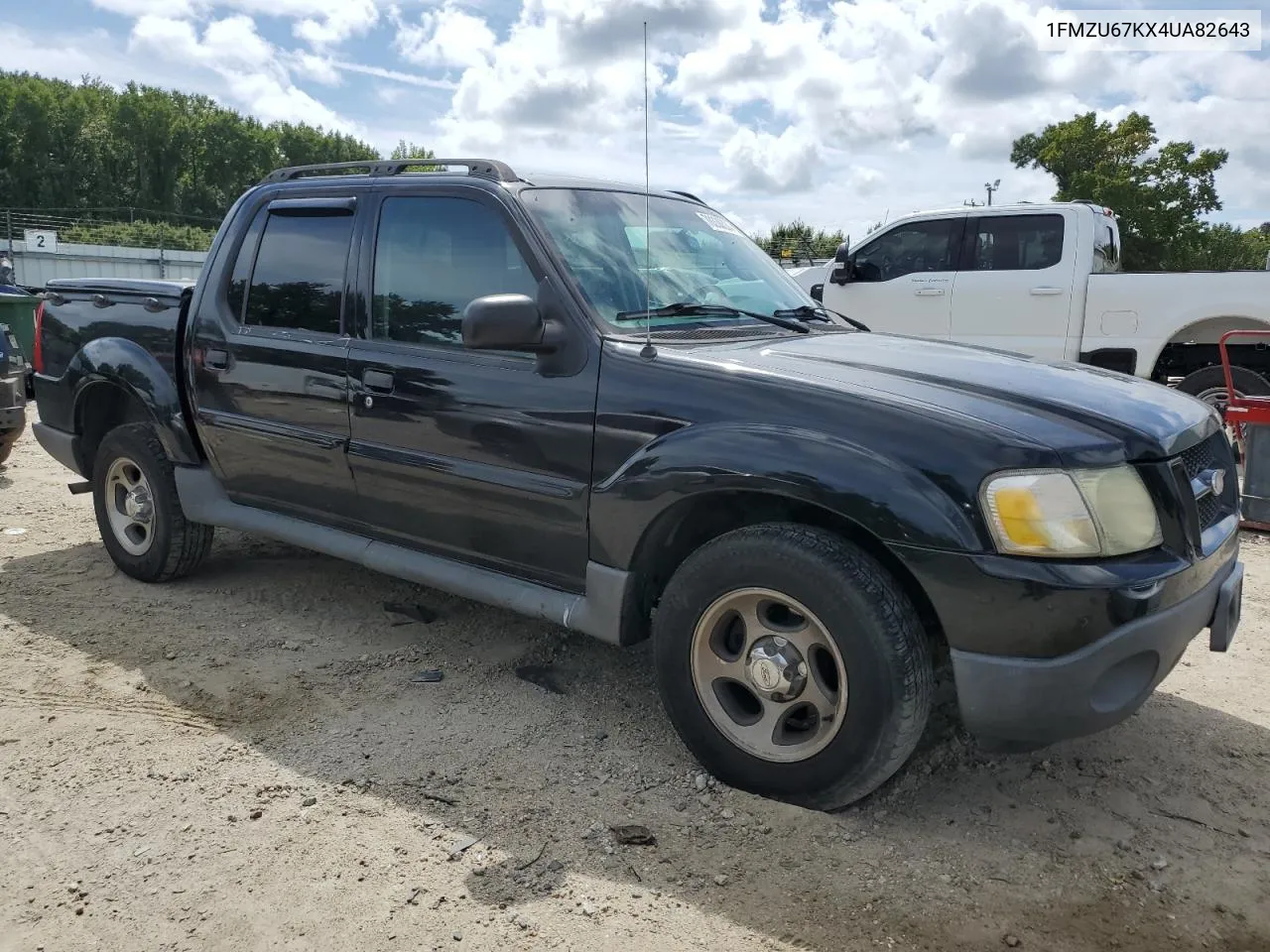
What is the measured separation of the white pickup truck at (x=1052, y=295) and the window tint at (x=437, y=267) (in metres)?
5.65

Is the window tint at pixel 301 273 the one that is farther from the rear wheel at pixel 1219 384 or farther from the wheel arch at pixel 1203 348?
the wheel arch at pixel 1203 348

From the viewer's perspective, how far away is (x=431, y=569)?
3.80 metres

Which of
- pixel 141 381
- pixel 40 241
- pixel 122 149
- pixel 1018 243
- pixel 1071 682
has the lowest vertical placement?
pixel 1071 682

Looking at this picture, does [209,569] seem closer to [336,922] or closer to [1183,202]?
[336,922]

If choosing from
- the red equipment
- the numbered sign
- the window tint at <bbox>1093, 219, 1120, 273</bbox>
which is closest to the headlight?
the red equipment

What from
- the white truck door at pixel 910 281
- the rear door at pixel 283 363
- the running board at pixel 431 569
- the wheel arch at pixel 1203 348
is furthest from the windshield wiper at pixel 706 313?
the wheel arch at pixel 1203 348

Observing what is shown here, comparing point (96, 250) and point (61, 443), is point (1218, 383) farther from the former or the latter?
point (96, 250)

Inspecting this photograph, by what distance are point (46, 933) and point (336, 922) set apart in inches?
27.4

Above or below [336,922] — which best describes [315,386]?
above

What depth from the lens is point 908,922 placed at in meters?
2.54

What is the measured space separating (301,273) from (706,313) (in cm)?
173

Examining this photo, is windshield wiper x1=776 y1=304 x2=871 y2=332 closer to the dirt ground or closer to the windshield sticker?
the windshield sticker

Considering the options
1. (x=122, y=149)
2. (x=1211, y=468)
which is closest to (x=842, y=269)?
(x=1211, y=468)

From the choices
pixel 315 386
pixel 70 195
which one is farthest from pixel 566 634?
pixel 70 195
